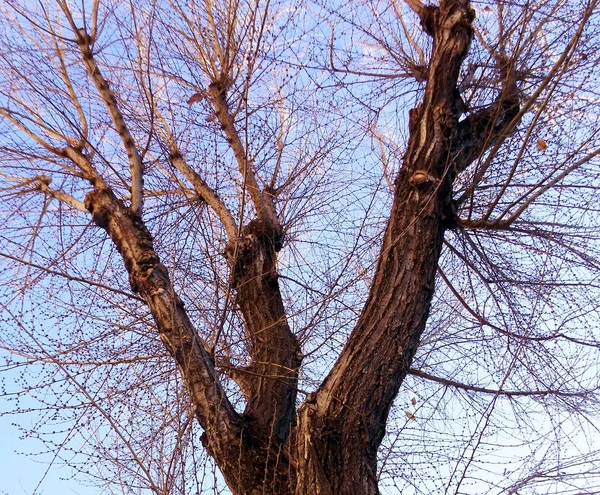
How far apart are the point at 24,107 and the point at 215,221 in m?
1.27

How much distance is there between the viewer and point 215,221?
13.5 ft

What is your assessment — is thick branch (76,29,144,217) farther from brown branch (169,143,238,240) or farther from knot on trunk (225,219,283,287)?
knot on trunk (225,219,283,287)

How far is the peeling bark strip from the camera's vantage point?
2629 mm

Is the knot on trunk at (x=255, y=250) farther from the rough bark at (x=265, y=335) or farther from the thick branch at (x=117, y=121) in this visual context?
the thick branch at (x=117, y=121)

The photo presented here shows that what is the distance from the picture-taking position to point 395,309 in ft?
9.29

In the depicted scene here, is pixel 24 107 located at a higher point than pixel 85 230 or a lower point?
higher

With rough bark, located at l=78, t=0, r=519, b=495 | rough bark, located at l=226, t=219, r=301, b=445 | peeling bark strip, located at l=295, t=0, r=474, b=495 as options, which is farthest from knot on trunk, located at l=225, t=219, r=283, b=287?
peeling bark strip, located at l=295, t=0, r=474, b=495

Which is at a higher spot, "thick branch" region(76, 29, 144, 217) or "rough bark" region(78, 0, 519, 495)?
"thick branch" region(76, 29, 144, 217)

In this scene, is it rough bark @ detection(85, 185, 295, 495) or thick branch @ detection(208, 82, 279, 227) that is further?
thick branch @ detection(208, 82, 279, 227)

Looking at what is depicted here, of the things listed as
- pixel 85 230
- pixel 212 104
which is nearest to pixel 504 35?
pixel 212 104

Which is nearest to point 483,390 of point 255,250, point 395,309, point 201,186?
point 395,309

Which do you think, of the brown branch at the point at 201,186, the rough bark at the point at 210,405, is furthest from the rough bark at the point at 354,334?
the brown branch at the point at 201,186

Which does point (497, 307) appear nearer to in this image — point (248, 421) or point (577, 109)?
point (577, 109)

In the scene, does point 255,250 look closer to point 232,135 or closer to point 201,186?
point 201,186
